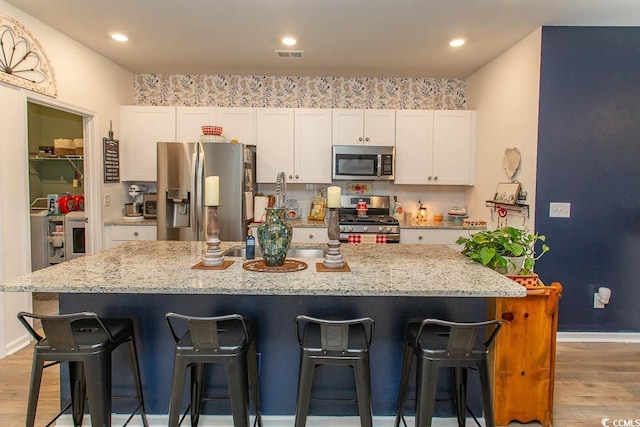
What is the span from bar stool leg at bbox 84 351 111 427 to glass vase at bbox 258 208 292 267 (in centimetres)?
83

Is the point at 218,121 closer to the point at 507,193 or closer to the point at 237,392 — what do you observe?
the point at 507,193

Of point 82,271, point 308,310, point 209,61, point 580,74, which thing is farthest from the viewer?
point 209,61

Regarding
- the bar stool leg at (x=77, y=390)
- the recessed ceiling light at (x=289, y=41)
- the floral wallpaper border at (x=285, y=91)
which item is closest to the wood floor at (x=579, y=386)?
the bar stool leg at (x=77, y=390)

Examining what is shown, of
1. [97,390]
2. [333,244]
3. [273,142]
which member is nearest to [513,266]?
[333,244]

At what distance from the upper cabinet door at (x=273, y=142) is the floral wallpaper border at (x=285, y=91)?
32 centimetres

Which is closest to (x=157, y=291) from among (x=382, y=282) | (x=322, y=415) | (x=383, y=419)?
(x=382, y=282)

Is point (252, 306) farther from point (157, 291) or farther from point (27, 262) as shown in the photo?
point (27, 262)

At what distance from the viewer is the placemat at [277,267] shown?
1.95 m

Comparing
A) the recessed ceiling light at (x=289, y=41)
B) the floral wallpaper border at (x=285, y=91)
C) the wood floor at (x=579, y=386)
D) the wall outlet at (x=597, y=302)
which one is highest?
the recessed ceiling light at (x=289, y=41)

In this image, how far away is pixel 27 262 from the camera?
10.2 feet

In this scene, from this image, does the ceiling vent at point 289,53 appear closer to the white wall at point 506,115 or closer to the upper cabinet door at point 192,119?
the upper cabinet door at point 192,119

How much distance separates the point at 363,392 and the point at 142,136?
12.5ft

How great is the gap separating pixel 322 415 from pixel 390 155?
115 inches

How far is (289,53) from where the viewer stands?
382cm
